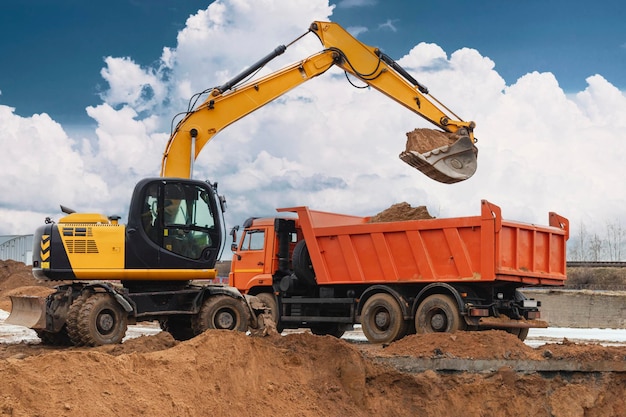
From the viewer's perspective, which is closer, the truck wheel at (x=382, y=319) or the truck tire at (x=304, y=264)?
the truck wheel at (x=382, y=319)

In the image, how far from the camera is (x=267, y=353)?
8531 millimetres

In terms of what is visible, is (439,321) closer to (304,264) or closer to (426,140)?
(304,264)

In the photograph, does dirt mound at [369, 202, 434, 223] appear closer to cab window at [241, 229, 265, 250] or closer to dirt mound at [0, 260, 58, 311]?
cab window at [241, 229, 265, 250]

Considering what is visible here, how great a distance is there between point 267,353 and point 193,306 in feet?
12.0

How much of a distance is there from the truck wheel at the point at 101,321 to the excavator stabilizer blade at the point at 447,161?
6682mm

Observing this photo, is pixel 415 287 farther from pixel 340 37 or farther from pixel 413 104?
pixel 340 37

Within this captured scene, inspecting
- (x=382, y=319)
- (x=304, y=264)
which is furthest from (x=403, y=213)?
(x=304, y=264)

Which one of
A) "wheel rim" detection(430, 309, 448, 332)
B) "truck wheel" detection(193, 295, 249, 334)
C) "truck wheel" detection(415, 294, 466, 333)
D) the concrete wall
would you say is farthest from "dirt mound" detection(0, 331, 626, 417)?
the concrete wall

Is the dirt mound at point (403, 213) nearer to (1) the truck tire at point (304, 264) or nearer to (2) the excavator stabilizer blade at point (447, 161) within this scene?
(2) the excavator stabilizer blade at point (447, 161)

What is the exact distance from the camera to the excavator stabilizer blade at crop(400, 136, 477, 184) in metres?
15.0

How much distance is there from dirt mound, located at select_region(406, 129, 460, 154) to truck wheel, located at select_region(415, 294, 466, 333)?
3.10m

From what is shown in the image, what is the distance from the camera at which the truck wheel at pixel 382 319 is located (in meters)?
14.3

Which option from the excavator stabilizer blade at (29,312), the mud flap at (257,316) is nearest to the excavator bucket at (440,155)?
the mud flap at (257,316)

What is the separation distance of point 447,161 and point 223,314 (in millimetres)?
5908
